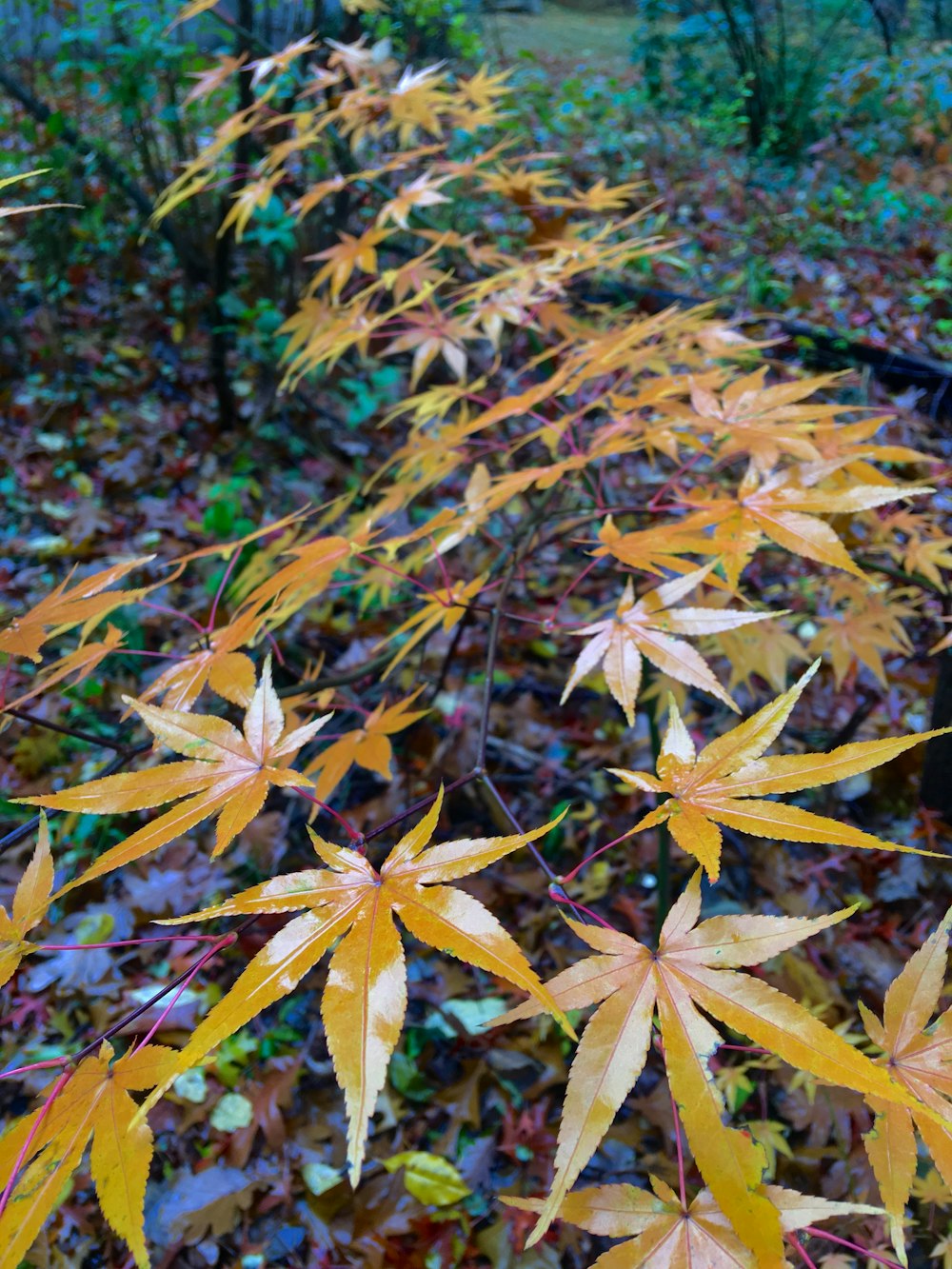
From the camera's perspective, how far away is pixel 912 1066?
0.59m

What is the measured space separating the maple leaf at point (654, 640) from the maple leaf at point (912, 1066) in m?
0.29

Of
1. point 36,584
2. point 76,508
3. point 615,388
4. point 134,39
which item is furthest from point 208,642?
point 134,39

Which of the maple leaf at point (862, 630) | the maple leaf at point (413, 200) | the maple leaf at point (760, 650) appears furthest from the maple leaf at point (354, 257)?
the maple leaf at point (862, 630)

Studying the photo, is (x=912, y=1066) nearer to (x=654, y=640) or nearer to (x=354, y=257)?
(x=654, y=640)

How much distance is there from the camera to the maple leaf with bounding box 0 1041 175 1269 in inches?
19.4

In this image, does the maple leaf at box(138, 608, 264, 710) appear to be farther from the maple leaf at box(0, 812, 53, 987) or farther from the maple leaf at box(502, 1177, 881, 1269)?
the maple leaf at box(502, 1177, 881, 1269)

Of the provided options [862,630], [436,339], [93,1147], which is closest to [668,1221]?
[93,1147]

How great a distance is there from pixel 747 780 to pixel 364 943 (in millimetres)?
328

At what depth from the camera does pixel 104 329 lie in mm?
3562

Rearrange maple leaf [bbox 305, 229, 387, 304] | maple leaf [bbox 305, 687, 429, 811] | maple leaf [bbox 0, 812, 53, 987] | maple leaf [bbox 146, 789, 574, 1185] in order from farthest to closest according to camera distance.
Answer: maple leaf [bbox 305, 229, 387, 304] → maple leaf [bbox 305, 687, 429, 811] → maple leaf [bbox 0, 812, 53, 987] → maple leaf [bbox 146, 789, 574, 1185]

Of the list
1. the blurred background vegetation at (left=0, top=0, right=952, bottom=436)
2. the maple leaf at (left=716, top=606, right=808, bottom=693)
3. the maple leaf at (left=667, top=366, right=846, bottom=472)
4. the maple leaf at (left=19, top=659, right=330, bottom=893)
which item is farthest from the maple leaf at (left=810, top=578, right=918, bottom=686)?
the blurred background vegetation at (left=0, top=0, right=952, bottom=436)

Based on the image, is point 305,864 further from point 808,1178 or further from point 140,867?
point 808,1178

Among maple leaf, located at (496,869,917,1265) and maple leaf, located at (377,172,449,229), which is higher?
maple leaf, located at (377,172,449,229)

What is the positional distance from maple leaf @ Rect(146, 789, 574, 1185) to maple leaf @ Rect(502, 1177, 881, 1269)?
0.65ft
